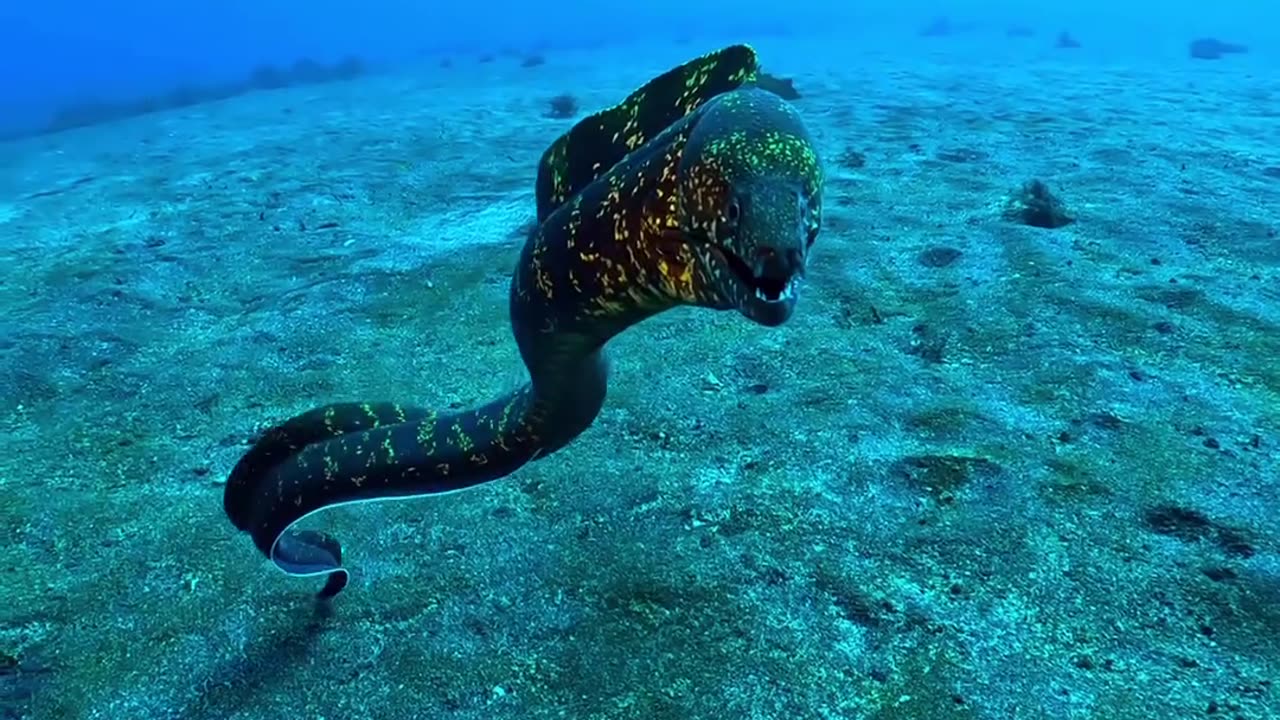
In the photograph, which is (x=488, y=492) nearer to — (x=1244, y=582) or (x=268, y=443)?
(x=268, y=443)

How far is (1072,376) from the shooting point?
4605 mm

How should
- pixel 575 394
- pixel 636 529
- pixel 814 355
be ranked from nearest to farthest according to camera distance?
1. pixel 575 394
2. pixel 636 529
3. pixel 814 355

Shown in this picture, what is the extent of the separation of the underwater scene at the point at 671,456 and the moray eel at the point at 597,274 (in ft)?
0.05

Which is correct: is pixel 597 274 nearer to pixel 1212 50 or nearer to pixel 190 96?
pixel 190 96

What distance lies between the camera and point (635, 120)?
Result: 3.00 meters

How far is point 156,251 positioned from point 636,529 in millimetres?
6354

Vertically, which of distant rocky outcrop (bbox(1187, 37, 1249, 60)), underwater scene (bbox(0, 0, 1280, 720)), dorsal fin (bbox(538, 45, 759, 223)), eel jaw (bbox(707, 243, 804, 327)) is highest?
dorsal fin (bbox(538, 45, 759, 223))

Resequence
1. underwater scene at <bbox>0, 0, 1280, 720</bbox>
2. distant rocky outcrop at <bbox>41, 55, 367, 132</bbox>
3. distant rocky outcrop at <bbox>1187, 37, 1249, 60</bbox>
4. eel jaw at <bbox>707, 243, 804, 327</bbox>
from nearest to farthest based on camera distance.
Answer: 1. eel jaw at <bbox>707, 243, 804, 327</bbox>
2. underwater scene at <bbox>0, 0, 1280, 720</bbox>
3. distant rocky outcrop at <bbox>41, 55, 367, 132</bbox>
4. distant rocky outcrop at <bbox>1187, 37, 1249, 60</bbox>

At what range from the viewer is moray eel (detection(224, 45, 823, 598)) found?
2.08 m

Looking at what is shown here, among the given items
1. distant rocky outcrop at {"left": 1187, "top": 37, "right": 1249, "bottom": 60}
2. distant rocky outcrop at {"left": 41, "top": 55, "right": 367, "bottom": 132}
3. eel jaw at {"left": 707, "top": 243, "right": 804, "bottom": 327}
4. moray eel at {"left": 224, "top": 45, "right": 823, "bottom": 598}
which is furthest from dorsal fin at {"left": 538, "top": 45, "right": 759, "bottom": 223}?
distant rocky outcrop at {"left": 1187, "top": 37, "right": 1249, "bottom": 60}

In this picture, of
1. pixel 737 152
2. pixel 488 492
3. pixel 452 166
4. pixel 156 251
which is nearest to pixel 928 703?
pixel 737 152

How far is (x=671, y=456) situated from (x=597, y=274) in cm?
186

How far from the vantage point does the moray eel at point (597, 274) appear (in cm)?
208

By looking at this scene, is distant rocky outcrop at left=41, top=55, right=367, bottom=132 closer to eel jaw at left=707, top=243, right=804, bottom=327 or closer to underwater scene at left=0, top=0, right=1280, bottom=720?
underwater scene at left=0, top=0, right=1280, bottom=720
